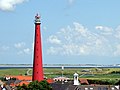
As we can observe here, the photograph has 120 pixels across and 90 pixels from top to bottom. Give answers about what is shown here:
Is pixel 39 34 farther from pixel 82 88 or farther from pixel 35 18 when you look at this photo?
pixel 82 88

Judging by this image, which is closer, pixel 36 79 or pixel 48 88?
pixel 48 88

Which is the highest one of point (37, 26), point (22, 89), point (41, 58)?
point (37, 26)

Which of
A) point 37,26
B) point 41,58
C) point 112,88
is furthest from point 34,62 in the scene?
point 112,88

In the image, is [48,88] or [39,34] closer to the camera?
[48,88]

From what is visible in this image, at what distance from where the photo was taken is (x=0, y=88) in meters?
101

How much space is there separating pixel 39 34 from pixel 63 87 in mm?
12431

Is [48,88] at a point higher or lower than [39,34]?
lower

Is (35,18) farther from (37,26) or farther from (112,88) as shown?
(112,88)

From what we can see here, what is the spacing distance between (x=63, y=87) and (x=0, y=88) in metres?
13.3

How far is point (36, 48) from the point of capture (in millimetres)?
101125

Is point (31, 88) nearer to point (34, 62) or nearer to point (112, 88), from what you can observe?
point (34, 62)

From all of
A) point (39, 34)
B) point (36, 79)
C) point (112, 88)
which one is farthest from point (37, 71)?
point (112, 88)

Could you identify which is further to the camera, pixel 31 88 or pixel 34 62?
pixel 34 62

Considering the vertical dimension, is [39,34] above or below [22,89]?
above
